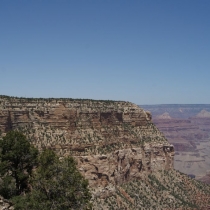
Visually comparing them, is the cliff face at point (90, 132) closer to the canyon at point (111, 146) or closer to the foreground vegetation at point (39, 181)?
the canyon at point (111, 146)

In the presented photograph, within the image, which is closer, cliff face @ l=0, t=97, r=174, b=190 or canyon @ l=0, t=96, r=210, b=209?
cliff face @ l=0, t=97, r=174, b=190

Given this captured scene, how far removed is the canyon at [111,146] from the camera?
205 feet

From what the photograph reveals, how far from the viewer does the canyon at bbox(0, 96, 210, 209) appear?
205ft

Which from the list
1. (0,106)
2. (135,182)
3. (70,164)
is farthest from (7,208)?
(135,182)

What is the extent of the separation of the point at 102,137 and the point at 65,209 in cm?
4055

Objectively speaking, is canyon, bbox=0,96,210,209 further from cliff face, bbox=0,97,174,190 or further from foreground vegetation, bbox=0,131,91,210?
foreground vegetation, bbox=0,131,91,210

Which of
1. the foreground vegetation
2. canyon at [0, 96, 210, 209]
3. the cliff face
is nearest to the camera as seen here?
the foreground vegetation

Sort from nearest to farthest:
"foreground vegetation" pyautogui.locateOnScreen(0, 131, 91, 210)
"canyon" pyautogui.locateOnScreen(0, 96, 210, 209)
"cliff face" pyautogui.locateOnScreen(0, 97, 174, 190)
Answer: "foreground vegetation" pyautogui.locateOnScreen(0, 131, 91, 210)
"cliff face" pyautogui.locateOnScreen(0, 97, 174, 190)
"canyon" pyautogui.locateOnScreen(0, 96, 210, 209)

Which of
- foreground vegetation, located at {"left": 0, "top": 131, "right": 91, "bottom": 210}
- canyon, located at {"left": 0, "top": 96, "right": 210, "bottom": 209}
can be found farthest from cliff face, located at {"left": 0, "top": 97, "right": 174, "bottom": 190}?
foreground vegetation, located at {"left": 0, "top": 131, "right": 91, "bottom": 210}

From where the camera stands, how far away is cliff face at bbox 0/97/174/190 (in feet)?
204

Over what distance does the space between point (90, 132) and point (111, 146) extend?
5.52m

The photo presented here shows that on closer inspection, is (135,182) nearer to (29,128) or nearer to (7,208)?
(29,128)

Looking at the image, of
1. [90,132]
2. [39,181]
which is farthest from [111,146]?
[39,181]

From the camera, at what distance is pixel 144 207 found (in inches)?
2638
